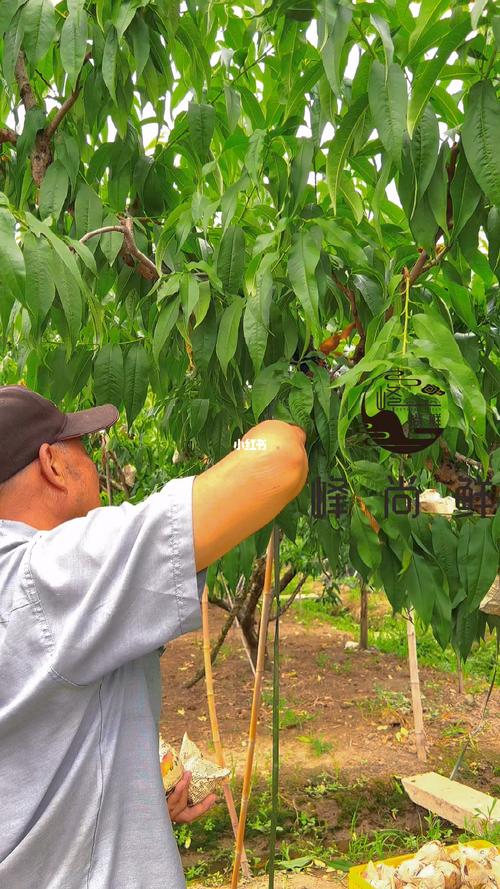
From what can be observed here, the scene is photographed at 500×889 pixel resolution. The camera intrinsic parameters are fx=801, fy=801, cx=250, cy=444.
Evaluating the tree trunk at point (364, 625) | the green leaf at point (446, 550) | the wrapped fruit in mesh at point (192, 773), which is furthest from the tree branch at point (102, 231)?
the tree trunk at point (364, 625)

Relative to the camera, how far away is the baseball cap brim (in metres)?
1.01

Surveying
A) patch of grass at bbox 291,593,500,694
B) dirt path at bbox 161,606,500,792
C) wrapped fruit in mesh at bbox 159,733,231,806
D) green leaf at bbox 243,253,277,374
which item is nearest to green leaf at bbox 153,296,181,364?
green leaf at bbox 243,253,277,374

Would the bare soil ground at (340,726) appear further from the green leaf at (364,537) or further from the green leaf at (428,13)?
the green leaf at (428,13)

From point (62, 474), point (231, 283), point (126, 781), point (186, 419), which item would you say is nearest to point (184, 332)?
point (231, 283)

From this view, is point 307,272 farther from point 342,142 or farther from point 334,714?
point 334,714

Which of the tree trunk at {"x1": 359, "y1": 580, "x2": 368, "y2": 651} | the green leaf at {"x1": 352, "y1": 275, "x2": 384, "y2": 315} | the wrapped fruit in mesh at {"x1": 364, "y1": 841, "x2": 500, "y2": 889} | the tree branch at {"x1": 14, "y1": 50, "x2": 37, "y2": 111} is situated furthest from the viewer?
the tree trunk at {"x1": 359, "y1": 580, "x2": 368, "y2": 651}

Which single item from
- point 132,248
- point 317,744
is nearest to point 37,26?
point 132,248

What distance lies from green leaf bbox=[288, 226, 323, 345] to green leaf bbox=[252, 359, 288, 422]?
90 millimetres

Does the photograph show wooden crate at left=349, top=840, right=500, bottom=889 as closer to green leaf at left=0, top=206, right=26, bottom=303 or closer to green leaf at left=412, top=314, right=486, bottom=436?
green leaf at left=412, top=314, right=486, bottom=436

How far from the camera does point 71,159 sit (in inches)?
48.5

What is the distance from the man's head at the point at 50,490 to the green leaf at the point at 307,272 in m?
0.34

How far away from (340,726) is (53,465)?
3.44 meters

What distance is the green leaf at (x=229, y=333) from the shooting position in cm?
100

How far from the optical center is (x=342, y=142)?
0.87 m
